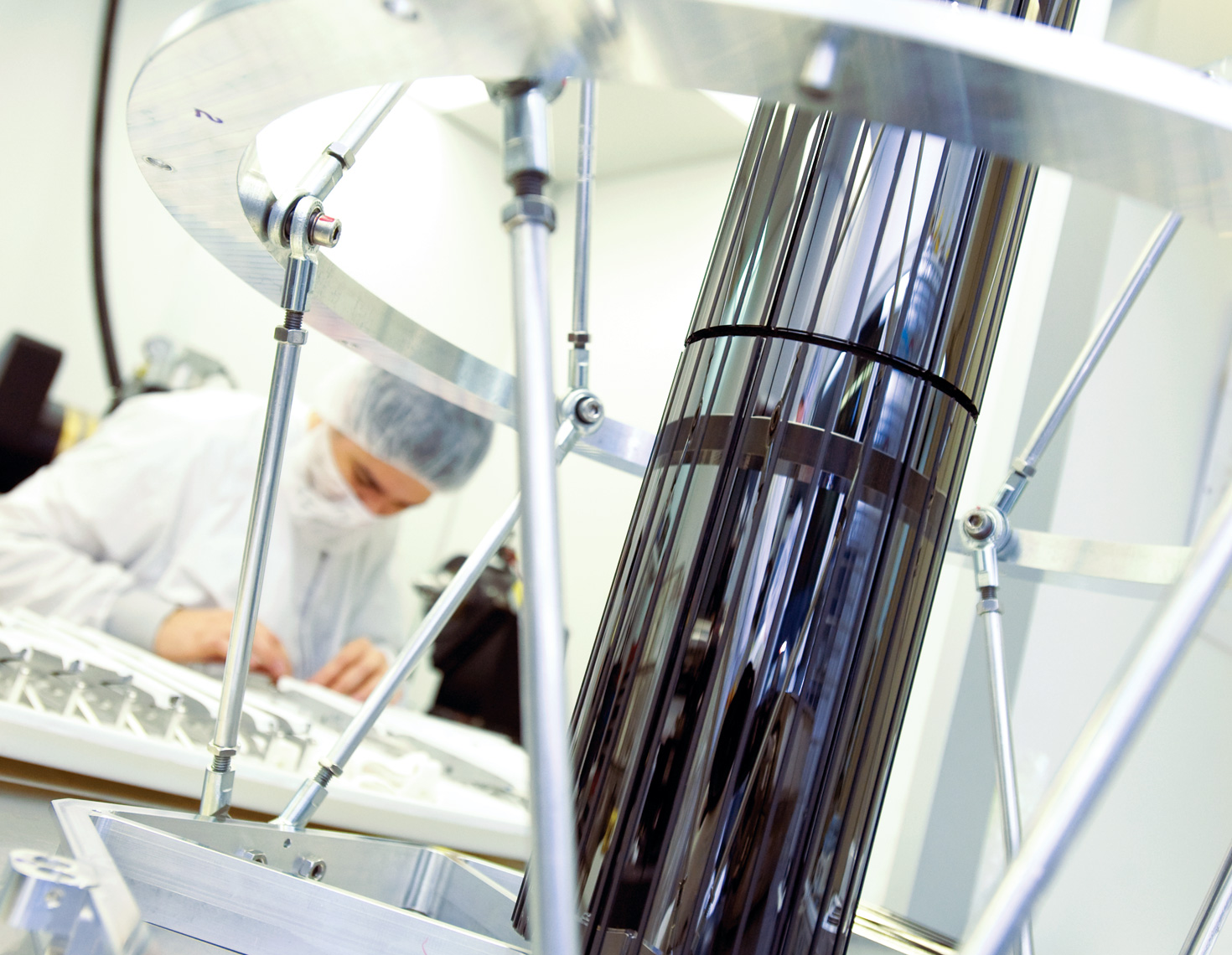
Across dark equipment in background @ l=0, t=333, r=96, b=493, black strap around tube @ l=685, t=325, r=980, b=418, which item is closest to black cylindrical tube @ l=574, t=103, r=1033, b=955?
black strap around tube @ l=685, t=325, r=980, b=418

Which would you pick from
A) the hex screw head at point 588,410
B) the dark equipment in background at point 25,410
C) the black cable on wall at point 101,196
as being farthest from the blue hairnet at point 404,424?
the hex screw head at point 588,410

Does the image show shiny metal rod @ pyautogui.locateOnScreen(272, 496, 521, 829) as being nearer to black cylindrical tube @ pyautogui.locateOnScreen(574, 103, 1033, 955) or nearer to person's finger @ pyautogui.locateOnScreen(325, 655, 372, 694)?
black cylindrical tube @ pyautogui.locateOnScreen(574, 103, 1033, 955)

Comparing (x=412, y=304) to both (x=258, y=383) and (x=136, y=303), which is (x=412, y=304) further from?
(x=136, y=303)

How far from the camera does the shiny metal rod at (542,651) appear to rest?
0.28 ft

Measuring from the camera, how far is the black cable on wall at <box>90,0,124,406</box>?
5.32 feet

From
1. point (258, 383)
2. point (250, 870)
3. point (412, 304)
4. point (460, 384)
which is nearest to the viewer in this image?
point (250, 870)

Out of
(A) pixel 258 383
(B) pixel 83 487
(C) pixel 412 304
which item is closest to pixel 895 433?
(C) pixel 412 304

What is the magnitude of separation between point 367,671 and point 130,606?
0.31 meters

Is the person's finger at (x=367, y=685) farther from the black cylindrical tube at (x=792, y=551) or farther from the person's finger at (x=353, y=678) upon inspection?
the black cylindrical tube at (x=792, y=551)

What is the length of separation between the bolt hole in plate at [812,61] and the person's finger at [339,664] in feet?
3.72

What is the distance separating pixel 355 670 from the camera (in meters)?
1.19

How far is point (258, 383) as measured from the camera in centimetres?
A: 167

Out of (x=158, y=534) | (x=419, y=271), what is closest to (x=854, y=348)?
(x=419, y=271)

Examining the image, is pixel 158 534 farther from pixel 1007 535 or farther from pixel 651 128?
pixel 1007 535
